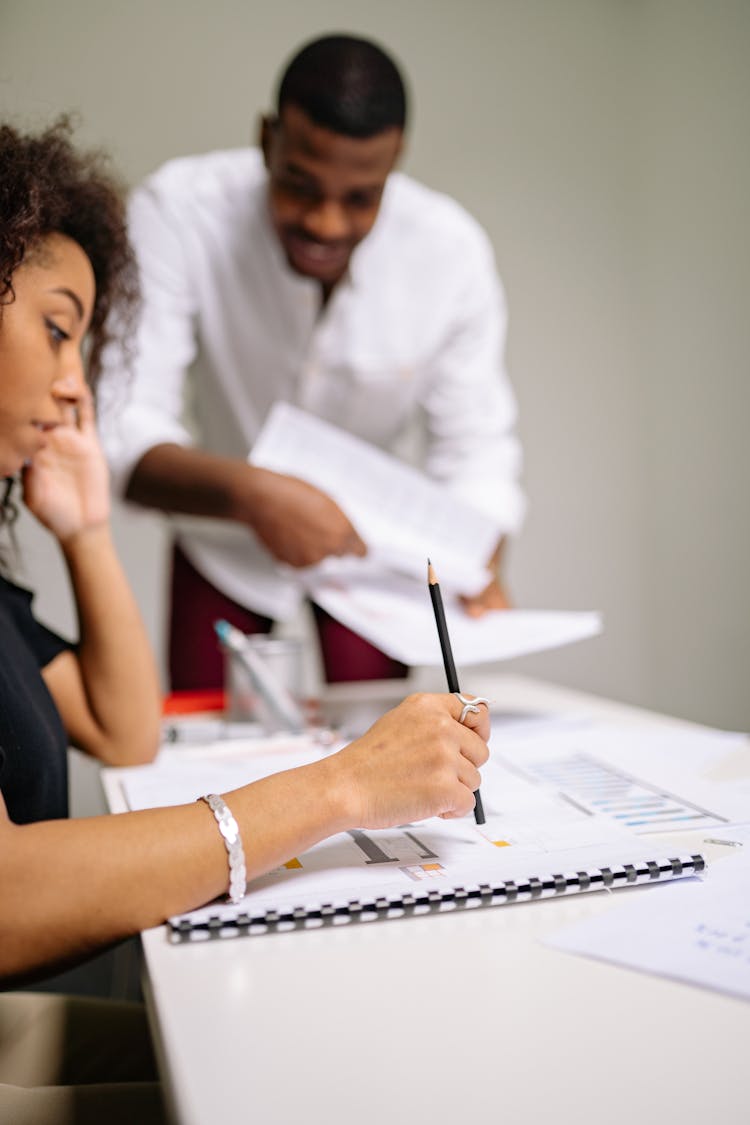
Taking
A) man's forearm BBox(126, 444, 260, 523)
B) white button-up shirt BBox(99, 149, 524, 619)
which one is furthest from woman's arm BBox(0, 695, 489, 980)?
white button-up shirt BBox(99, 149, 524, 619)

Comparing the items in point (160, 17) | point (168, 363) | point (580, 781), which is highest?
point (160, 17)

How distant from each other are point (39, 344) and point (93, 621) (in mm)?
334

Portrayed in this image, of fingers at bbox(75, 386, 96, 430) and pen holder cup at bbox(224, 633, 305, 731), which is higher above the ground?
fingers at bbox(75, 386, 96, 430)

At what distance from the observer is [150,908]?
0.52 metres

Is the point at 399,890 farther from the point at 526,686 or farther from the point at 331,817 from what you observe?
the point at 526,686

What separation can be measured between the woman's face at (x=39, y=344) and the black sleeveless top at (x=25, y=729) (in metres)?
0.16

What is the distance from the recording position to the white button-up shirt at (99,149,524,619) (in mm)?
1626

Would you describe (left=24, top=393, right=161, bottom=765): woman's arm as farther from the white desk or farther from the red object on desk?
the white desk

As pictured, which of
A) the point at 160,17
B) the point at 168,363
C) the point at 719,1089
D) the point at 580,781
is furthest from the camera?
the point at 160,17

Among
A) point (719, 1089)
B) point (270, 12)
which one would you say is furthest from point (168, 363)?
point (270, 12)

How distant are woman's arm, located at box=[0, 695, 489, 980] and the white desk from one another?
0.10 feet

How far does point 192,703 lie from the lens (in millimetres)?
1389

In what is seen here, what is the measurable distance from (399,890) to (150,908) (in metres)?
0.13

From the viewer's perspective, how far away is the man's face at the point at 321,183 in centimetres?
134
